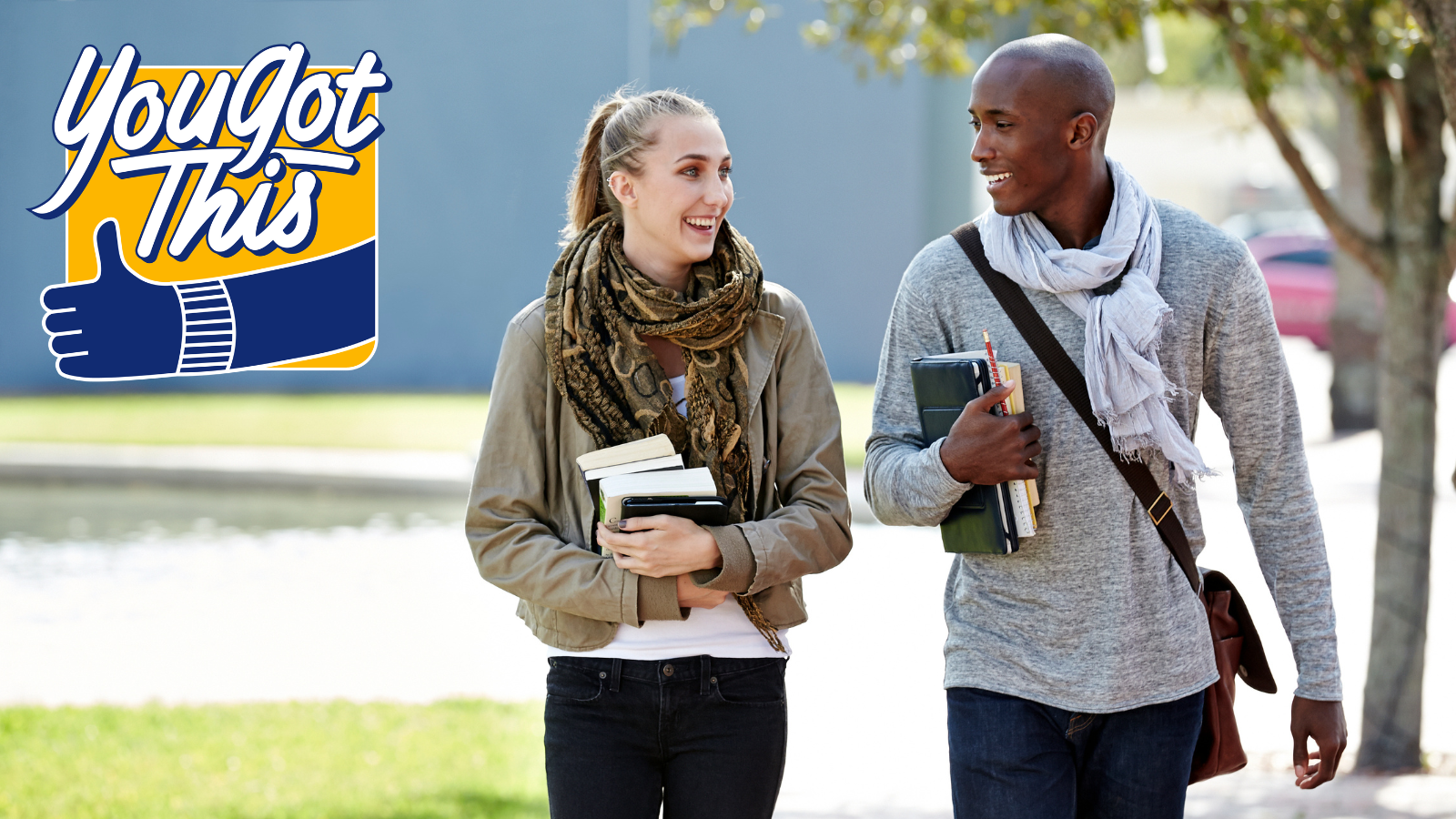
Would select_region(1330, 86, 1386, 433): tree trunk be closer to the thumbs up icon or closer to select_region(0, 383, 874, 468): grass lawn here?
select_region(0, 383, 874, 468): grass lawn

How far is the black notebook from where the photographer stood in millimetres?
2520

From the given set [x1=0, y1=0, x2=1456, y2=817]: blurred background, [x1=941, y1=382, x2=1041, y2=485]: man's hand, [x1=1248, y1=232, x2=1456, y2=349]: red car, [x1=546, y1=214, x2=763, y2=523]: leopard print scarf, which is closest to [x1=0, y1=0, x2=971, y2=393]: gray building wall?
[x1=0, y1=0, x2=1456, y2=817]: blurred background

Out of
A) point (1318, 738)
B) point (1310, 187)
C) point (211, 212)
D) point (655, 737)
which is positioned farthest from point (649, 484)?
point (1310, 187)

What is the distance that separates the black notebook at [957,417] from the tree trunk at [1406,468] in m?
3.62

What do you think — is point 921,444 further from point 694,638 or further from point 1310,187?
point 1310,187

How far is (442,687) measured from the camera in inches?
249

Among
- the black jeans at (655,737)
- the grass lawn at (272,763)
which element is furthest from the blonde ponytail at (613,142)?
the grass lawn at (272,763)

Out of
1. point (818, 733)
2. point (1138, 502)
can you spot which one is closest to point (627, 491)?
point (1138, 502)

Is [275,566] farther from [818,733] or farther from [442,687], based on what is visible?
[818,733]

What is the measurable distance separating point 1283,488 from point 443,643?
502 centimetres

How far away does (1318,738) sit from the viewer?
2596 mm

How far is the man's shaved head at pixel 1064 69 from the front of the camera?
8.41ft

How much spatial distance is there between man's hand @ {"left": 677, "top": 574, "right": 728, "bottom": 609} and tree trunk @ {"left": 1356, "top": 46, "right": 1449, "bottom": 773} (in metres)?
3.87

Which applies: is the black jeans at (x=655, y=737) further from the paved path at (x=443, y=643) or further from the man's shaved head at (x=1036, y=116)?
the paved path at (x=443, y=643)
